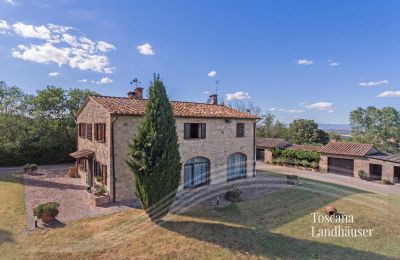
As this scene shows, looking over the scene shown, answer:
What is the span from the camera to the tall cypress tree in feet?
40.1

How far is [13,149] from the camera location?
96.7 ft

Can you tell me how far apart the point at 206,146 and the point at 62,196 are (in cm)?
1162

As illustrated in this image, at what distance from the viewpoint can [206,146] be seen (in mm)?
20469

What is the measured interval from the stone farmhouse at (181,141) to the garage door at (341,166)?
43.5ft

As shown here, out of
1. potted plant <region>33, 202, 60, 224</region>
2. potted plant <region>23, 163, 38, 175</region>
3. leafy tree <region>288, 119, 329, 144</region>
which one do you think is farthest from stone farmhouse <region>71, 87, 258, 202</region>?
leafy tree <region>288, 119, 329, 144</region>

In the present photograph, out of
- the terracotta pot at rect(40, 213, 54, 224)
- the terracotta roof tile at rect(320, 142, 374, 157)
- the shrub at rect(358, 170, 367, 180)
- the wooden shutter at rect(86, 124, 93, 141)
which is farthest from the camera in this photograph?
the terracotta roof tile at rect(320, 142, 374, 157)

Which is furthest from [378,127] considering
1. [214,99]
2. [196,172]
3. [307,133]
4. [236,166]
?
[196,172]

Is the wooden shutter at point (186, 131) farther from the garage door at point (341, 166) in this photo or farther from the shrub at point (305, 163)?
the garage door at point (341, 166)

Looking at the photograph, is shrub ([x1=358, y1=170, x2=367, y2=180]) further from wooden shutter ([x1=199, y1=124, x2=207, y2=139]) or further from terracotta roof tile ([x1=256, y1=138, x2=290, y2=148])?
wooden shutter ([x1=199, y1=124, x2=207, y2=139])

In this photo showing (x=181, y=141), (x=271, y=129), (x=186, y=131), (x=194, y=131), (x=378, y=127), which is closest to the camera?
(x=181, y=141)

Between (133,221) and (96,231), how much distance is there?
1930 millimetres

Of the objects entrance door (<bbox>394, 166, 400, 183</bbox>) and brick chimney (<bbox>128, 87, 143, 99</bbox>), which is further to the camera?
entrance door (<bbox>394, 166, 400, 183</bbox>)

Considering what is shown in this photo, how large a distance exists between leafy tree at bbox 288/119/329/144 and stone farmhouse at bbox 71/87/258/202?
1249 inches

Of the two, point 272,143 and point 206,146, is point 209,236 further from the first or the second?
point 272,143
